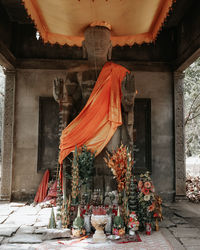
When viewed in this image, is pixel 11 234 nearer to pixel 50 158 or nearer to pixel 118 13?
pixel 50 158

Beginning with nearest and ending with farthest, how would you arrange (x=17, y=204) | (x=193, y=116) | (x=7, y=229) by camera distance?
(x=7, y=229)
(x=17, y=204)
(x=193, y=116)

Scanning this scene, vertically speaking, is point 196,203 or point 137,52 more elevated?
point 137,52

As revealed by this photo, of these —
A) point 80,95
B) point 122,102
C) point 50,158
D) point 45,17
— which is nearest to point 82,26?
point 45,17

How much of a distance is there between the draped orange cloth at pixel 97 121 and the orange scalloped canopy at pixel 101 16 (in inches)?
54.0

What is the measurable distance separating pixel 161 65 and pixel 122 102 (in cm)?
357

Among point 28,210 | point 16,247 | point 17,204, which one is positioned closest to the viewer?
point 16,247

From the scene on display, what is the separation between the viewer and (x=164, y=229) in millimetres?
4887

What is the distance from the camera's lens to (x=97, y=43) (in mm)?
5477

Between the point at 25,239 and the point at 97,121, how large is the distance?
2.41 m

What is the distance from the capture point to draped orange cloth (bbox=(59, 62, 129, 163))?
509cm

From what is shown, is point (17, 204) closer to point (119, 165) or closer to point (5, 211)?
point (5, 211)

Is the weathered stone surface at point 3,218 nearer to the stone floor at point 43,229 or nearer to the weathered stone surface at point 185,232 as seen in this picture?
the stone floor at point 43,229

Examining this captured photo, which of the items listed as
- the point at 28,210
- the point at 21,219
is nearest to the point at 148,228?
the point at 21,219

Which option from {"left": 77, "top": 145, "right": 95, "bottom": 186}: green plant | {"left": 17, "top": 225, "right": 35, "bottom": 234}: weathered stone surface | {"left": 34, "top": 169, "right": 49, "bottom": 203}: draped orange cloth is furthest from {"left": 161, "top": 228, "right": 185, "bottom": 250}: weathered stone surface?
{"left": 34, "top": 169, "right": 49, "bottom": 203}: draped orange cloth
